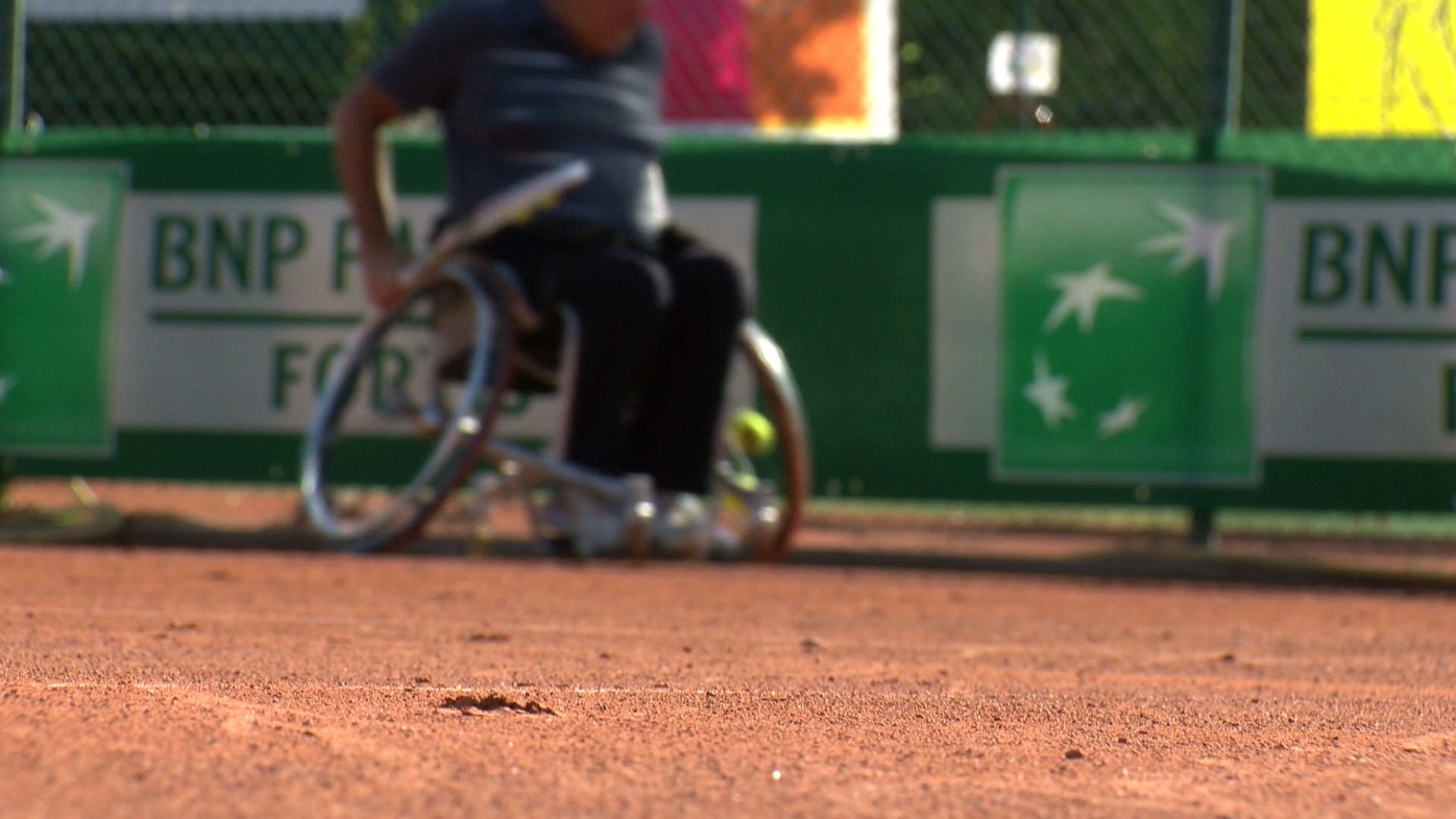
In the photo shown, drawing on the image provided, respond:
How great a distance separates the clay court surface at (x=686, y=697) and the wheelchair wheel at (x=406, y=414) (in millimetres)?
220

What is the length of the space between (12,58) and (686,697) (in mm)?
4505

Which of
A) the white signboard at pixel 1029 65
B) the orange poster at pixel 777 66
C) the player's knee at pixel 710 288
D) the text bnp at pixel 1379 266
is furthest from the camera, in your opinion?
the white signboard at pixel 1029 65

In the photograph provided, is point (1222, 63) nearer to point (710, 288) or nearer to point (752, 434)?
point (752, 434)

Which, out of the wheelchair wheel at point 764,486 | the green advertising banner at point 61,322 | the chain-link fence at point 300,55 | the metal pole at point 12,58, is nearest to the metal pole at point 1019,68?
the chain-link fence at point 300,55

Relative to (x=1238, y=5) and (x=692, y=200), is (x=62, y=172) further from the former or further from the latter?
(x=1238, y=5)

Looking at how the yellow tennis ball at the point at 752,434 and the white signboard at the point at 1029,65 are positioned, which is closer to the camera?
the yellow tennis ball at the point at 752,434

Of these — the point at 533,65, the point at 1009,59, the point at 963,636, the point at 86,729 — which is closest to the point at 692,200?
the point at 533,65

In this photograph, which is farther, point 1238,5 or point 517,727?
point 1238,5

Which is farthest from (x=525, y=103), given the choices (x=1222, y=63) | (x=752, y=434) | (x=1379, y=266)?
(x=1379, y=266)

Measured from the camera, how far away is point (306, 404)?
5.83m

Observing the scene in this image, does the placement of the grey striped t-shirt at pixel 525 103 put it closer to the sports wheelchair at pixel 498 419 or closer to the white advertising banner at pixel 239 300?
the sports wheelchair at pixel 498 419

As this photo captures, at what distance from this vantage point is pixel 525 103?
15.5ft

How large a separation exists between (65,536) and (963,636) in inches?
116

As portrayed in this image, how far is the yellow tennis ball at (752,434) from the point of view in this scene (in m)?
5.18
